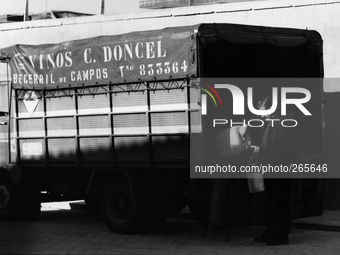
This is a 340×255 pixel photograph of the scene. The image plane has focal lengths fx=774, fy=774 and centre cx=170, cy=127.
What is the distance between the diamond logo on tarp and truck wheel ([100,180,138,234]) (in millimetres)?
1988

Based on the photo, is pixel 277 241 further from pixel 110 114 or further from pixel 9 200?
pixel 9 200

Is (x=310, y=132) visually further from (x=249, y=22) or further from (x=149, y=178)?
(x=249, y=22)

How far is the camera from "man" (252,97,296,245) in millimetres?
10375

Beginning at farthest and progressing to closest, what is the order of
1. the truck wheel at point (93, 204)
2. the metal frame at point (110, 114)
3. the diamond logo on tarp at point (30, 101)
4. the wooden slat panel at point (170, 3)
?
the wooden slat panel at point (170, 3) → the truck wheel at point (93, 204) → the diamond logo on tarp at point (30, 101) → the metal frame at point (110, 114)

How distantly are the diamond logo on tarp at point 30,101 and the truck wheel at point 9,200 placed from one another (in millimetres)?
1443

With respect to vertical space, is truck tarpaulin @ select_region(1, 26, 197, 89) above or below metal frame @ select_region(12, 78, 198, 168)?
above

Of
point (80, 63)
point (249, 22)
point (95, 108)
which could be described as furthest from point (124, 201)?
point (249, 22)

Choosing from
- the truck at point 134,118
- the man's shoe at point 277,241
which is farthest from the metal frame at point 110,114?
the man's shoe at point 277,241

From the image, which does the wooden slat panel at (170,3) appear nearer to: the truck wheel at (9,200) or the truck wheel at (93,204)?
the truck wheel at (93,204)

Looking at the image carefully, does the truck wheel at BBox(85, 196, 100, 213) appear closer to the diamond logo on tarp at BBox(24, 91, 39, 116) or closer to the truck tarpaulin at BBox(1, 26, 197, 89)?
the diamond logo on tarp at BBox(24, 91, 39, 116)

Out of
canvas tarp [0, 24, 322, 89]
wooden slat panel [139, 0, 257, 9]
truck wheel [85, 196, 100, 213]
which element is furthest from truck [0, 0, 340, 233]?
wooden slat panel [139, 0, 257, 9]

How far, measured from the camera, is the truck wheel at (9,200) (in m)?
13.3

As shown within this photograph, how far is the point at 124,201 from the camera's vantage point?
11484 mm

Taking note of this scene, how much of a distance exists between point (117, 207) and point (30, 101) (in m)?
2.50
